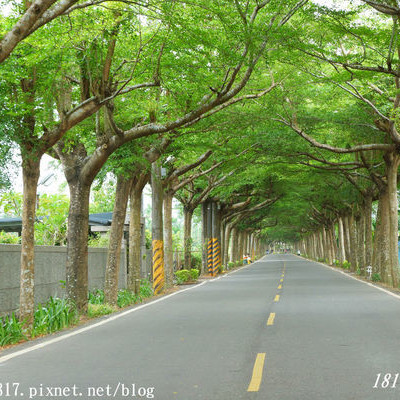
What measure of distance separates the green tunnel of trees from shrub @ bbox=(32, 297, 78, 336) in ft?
1.47

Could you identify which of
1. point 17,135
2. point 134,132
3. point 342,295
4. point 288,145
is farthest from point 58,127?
point 288,145

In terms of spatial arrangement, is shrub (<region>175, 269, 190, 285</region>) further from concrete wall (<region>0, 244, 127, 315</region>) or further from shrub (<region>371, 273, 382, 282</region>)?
shrub (<region>371, 273, 382, 282</region>)

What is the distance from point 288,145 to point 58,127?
45.4ft

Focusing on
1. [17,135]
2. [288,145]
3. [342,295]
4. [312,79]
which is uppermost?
[312,79]

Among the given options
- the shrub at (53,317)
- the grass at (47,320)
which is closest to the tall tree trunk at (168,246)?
the grass at (47,320)

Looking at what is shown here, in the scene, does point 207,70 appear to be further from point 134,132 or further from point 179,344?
point 179,344

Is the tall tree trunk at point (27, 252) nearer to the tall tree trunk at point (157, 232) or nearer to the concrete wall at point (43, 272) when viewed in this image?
the concrete wall at point (43, 272)

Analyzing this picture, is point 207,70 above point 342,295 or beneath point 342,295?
above

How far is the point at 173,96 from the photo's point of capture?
16.7m

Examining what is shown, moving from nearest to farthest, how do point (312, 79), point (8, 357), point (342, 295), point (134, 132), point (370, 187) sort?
point (8, 357)
point (134, 132)
point (342, 295)
point (312, 79)
point (370, 187)

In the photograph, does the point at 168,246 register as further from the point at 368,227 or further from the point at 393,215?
the point at 368,227

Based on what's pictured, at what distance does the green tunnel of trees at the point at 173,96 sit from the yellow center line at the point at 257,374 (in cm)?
542

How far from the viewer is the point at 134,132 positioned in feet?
47.6

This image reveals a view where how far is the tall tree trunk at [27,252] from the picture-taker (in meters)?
11.6
